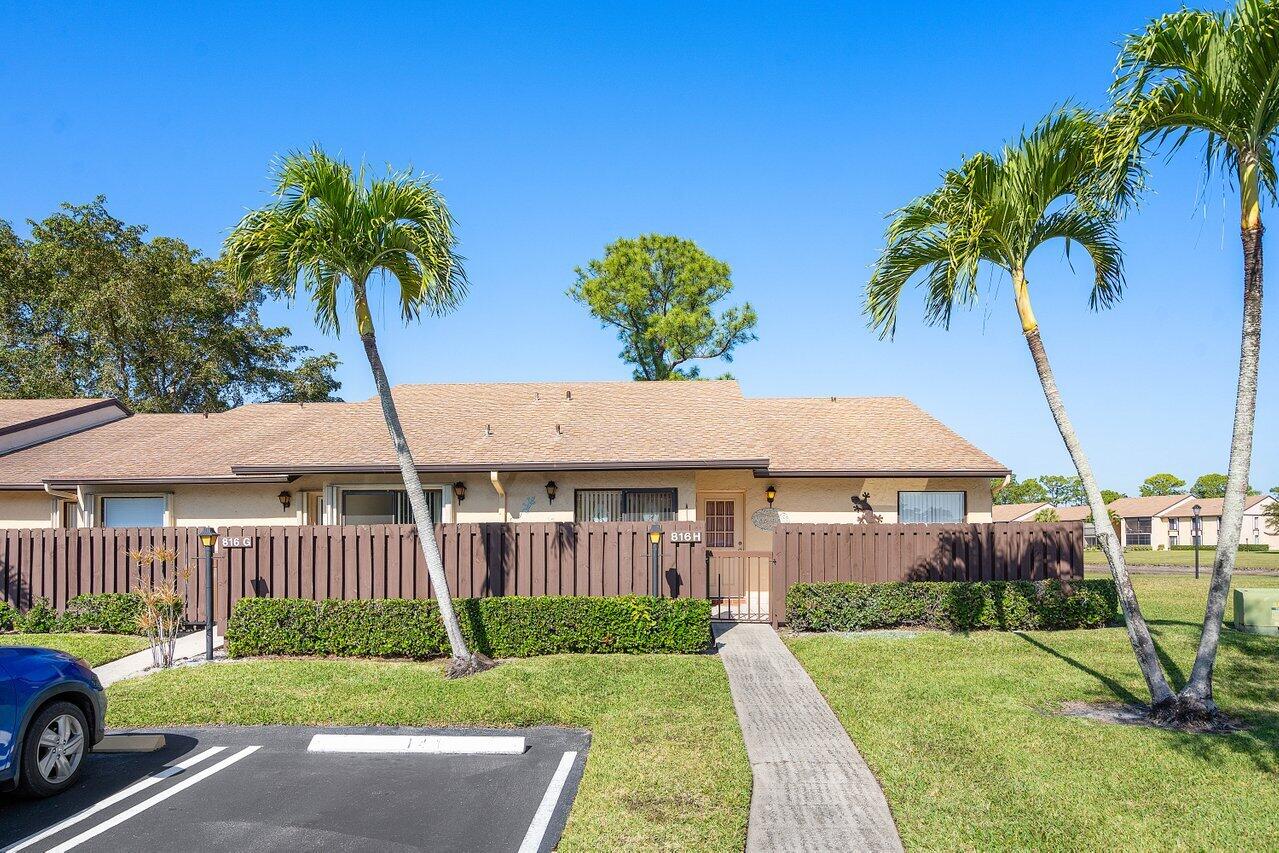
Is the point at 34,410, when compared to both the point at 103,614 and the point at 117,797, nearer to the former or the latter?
the point at 103,614

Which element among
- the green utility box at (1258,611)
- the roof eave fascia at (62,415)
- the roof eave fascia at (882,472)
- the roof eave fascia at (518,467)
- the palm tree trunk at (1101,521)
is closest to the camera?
the palm tree trunk at (1101,521)

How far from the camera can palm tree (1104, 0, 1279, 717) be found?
718 centimetres

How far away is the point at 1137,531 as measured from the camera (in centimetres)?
7219

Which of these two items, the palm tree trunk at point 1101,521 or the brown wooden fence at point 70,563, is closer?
the palm tree trunk at point 1101,521

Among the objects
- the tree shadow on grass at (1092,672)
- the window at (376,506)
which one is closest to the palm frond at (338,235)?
the window at (376,506)

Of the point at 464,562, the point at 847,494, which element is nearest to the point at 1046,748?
the point at 464,562

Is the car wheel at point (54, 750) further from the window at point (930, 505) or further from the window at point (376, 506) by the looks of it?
the window at point (930, 505)

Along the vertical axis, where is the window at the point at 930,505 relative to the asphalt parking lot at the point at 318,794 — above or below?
above

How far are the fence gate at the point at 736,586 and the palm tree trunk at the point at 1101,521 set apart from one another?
5.90m

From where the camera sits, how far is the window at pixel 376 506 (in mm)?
15438

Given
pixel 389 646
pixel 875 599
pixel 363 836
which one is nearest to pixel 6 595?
pixel 389 646

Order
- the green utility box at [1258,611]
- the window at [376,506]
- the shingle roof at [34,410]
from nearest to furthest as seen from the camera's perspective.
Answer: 1. the green utility box at [1258,611]
2. the window at [376,506]
3. the shingle roof at [34,410]

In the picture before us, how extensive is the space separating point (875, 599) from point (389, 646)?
7.43m

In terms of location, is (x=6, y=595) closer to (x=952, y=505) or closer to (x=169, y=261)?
(x=952, y=505)
